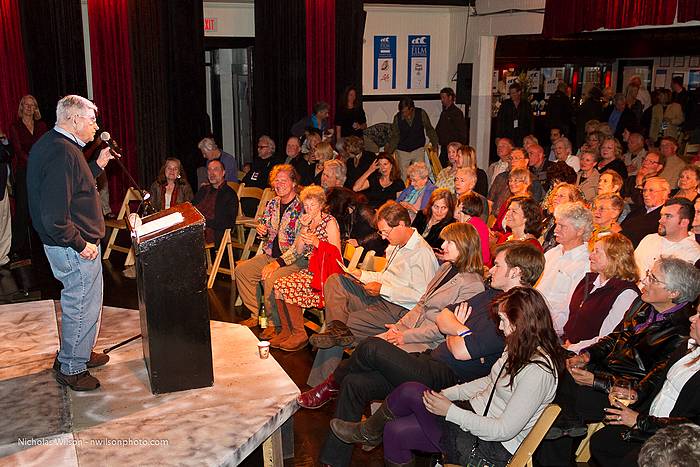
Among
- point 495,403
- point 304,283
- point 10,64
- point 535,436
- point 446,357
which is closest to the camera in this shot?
point 535,436

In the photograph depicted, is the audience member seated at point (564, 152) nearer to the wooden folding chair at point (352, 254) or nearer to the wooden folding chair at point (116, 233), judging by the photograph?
the wooden folding chair at point (352, 254)

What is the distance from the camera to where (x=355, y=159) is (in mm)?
8078

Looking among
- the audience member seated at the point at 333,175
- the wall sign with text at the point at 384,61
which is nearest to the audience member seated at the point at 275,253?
the audience member seated at the point at 333,175

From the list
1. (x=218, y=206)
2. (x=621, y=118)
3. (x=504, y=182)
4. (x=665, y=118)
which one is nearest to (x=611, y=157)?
(x=504, y=182)

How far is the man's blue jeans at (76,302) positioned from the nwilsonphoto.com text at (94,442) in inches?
20.2

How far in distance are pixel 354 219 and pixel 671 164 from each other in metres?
3.65

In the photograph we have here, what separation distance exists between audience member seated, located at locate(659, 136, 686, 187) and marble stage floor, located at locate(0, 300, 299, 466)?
5122mm

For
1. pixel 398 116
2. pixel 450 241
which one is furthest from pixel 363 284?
pixel 398 116

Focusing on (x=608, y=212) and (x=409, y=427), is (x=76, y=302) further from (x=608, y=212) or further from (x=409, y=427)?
(x=608, y=212)

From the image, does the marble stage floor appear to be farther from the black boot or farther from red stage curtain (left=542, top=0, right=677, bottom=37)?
red stage curtain (left=542, top=0, right=677, bottom=37)

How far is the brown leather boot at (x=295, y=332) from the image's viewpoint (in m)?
5.56

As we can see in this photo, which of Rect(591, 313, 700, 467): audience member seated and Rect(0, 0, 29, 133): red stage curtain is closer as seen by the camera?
Rect(591, 313, 700, 467): audience member seated

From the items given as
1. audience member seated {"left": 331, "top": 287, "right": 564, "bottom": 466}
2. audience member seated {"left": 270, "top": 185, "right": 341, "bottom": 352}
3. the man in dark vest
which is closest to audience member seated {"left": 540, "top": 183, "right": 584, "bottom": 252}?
audience member seated {"left": 270, "top": 185, "right": 341, "bottom": 352}

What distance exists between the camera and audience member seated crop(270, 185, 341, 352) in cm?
546
